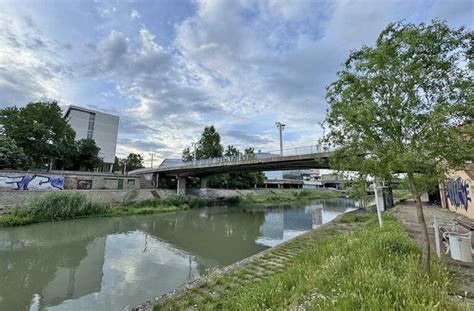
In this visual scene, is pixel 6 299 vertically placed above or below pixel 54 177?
below

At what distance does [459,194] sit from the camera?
15156 millimetres

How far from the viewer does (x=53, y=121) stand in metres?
39.7

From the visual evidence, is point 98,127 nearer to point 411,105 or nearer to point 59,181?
point 59,181

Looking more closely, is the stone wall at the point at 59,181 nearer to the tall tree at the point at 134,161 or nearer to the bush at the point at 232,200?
the bush at the point at 232,200

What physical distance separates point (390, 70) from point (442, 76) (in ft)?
2.77

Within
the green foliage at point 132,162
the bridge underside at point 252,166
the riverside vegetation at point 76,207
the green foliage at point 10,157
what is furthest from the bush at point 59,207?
the green foliage at point 132,162

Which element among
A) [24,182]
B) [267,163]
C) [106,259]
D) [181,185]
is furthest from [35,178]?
[267,163]

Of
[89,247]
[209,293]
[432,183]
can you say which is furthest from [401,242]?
[89,247]

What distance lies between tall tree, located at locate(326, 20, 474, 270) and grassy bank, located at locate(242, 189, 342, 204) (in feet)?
129

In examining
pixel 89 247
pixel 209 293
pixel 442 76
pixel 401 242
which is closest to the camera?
pixel 442 76

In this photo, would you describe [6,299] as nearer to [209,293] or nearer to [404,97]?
[209,293]

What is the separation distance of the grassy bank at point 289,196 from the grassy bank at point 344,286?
38050 millimetres

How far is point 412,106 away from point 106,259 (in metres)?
12.4

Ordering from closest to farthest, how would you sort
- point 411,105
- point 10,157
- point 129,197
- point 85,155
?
point 411,105 → point 10,157 → point 129,197 → point 85,155
